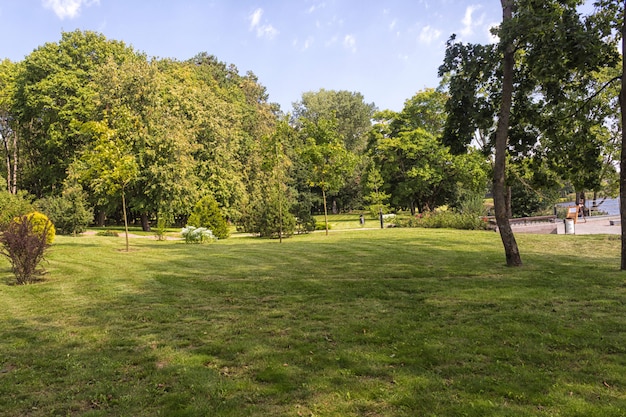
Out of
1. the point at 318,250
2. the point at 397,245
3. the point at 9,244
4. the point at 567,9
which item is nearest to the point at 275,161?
the point at 318,250

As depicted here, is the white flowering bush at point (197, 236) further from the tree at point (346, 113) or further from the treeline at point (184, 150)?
the tree at point (346, 113)

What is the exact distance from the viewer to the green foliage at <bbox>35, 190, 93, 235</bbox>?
23.7 m

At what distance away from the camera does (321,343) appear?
504 centimetres

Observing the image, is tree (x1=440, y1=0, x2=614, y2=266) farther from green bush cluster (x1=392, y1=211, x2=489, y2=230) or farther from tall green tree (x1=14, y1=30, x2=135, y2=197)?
tall green tree (x1=14, y1=30, x2=135, y2=197)

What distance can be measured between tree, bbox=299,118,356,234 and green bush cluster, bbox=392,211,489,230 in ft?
23.1

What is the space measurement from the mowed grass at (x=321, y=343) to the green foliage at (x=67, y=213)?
15.0 metres

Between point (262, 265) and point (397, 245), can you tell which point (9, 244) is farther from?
point (397, 245)

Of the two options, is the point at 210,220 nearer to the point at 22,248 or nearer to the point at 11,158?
the point at 22,248

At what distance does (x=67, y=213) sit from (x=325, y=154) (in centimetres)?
1611

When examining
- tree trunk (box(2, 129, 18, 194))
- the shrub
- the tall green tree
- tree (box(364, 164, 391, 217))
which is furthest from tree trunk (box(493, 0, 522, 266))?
tree trunk (box(2, 129, 18, 194))

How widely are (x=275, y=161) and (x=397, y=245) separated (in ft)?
22.7

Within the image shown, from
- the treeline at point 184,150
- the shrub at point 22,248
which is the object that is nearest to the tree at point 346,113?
the treeline at point 184,150

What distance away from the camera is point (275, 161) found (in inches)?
732

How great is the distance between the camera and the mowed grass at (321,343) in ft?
11.6
